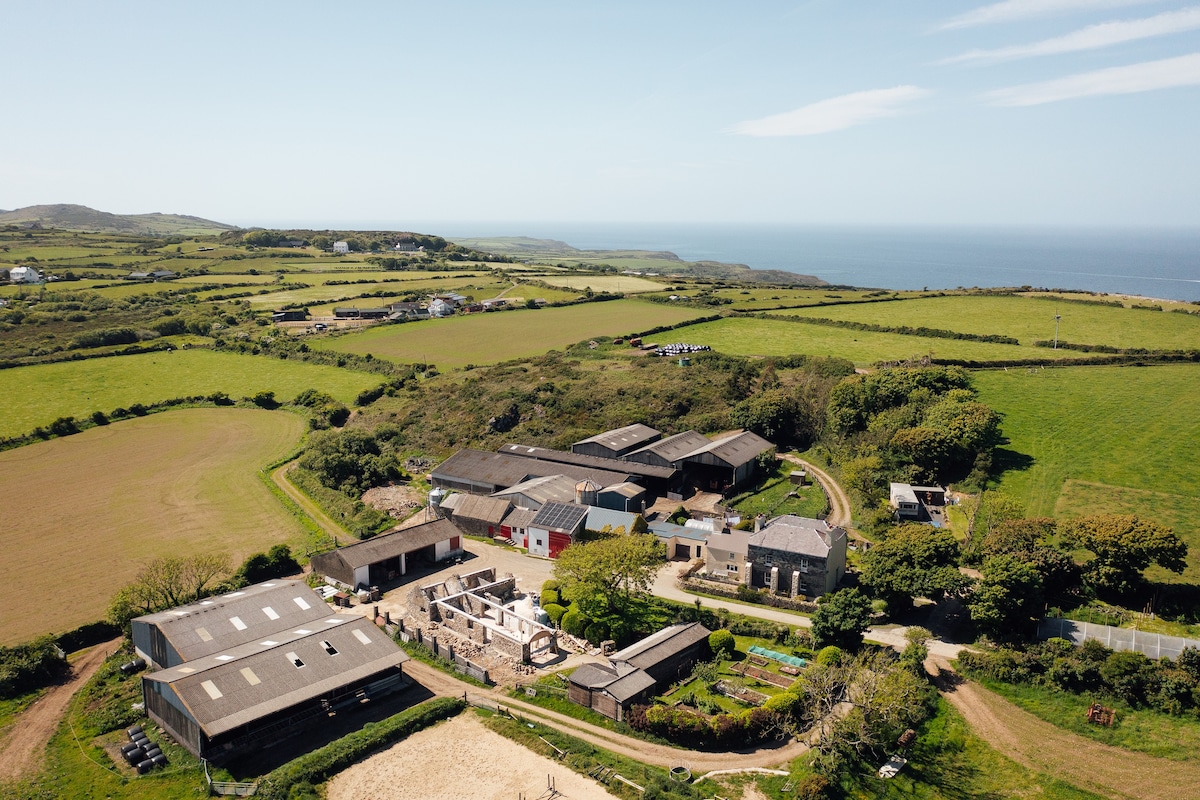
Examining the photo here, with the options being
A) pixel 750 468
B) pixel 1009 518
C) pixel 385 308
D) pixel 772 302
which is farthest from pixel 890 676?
pixel 385 308


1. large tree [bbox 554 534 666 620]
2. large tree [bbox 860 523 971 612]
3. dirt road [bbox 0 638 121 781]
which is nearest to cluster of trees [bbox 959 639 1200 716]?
large tree [bbox 860 523 971 612]

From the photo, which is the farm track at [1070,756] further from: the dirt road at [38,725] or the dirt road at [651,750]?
the dirt road at [38,725]

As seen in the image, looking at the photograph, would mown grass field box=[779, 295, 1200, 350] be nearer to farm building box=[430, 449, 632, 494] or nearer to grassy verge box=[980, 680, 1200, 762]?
farm building box=[430, 449, 632, 494]

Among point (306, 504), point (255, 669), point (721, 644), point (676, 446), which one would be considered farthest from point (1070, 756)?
point (306, 504)

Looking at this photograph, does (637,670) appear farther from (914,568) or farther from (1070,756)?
(1070,756)

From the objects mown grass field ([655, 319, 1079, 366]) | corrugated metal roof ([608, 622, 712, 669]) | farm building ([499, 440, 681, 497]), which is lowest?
corrugated metal roof ([608, 622, 712, 669])

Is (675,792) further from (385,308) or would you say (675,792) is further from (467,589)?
(385,308)
